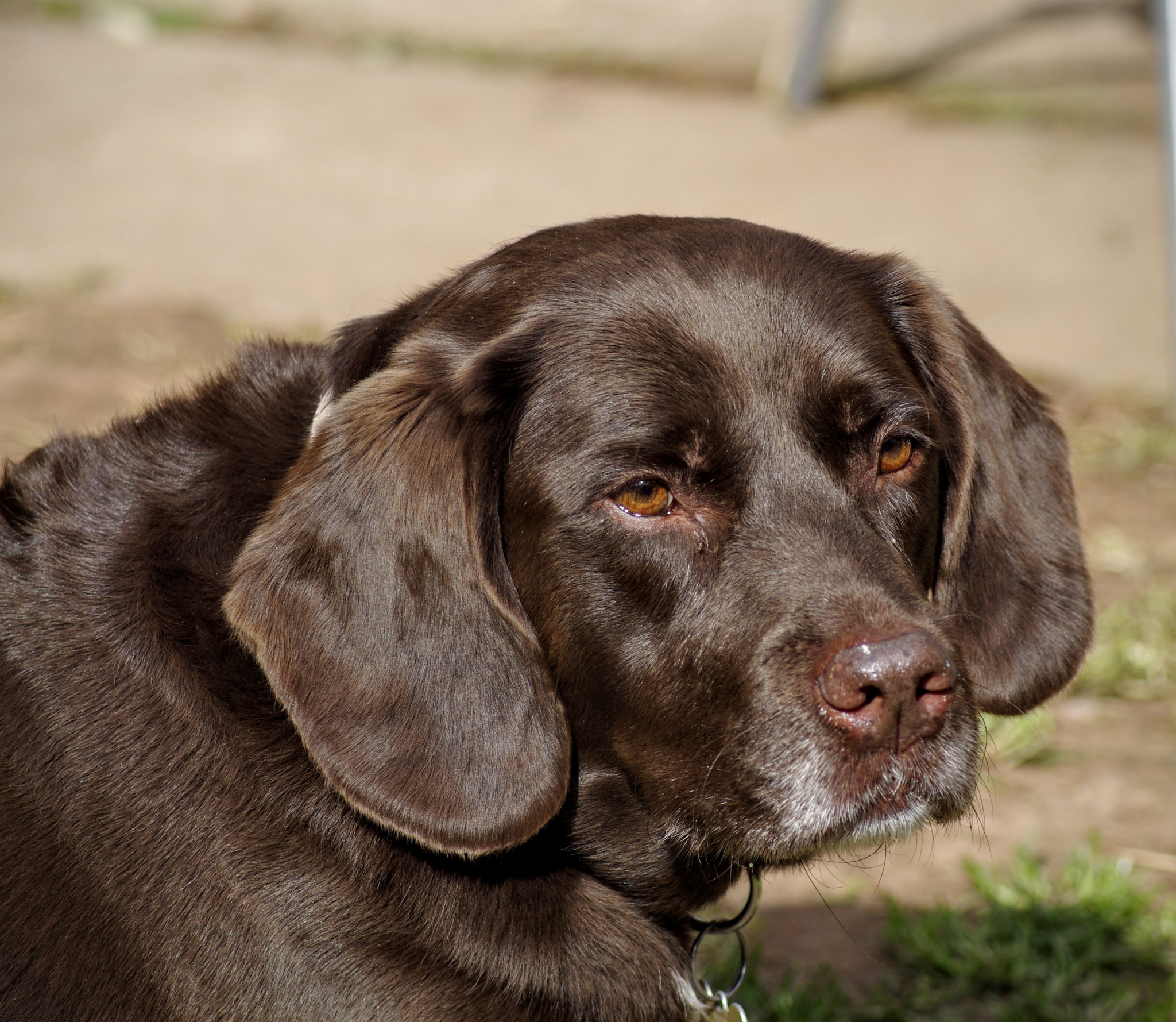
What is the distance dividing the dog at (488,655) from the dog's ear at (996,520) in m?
0.17

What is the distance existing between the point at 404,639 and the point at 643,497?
0.49 meters

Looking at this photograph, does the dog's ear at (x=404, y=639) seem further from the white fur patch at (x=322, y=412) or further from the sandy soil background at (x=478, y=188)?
the sandy soil background at (x=478, y=188)

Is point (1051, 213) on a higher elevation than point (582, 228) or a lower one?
lower

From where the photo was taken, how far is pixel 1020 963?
3676 millimetres

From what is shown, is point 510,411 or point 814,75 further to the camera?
point 814,75

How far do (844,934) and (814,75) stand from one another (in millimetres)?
7318

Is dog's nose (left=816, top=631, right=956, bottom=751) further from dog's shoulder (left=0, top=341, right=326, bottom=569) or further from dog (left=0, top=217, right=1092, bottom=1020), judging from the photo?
dog's shoulder (left=0, top=341, right=326, bottom=569)

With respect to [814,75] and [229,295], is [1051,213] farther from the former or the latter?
[229,295]

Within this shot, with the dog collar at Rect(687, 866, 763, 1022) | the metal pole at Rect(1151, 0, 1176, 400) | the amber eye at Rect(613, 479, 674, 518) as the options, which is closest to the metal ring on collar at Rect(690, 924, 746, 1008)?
the dog collar at Rect(687, 866, 763, 1022)

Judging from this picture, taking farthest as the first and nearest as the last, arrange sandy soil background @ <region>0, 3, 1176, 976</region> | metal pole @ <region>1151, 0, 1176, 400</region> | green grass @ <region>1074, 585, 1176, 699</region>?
sandy soil background @ <region>0, 3, 1176, 976</region>
metal pole @ <region>1151, 0, 1176, 400</region>
green grass @ <region>1074, 585, 1176, 699</region>

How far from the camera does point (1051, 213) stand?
8.80 m

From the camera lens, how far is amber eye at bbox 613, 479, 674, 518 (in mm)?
2539

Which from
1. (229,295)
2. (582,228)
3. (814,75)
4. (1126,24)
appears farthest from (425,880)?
(1126,24)

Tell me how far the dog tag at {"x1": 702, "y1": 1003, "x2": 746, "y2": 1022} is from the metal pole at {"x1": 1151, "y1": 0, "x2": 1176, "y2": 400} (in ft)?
16.9
